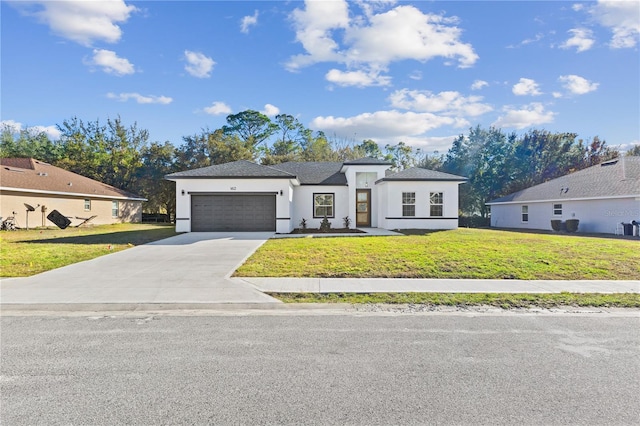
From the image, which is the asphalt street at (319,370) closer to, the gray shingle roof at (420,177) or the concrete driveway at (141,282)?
the concrete driveway at (141,282)

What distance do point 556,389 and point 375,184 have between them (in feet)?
64.0

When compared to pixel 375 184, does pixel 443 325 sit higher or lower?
lower

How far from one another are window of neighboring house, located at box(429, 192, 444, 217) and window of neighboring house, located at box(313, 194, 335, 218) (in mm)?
6236

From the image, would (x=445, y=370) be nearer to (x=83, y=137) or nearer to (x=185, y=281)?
(x=185, y=281)

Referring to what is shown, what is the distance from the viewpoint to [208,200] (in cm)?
1884

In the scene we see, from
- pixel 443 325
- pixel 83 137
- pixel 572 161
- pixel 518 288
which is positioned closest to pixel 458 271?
pixel 518 288

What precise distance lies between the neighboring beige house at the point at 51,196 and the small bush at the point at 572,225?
34582 mm

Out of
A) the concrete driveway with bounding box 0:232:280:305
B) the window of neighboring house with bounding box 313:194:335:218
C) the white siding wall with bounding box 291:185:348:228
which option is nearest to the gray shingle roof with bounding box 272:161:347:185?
the white siding wall with bounding box 291:185:348:228

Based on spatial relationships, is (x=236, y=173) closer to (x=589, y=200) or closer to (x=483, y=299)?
(x=483, y=299)

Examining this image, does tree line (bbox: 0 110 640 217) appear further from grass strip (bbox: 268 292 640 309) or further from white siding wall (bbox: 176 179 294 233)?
grass strip (bbox: 268 292 640 309)

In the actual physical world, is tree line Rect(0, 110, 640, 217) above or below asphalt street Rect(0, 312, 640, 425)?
above

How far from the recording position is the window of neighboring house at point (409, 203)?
20609mm

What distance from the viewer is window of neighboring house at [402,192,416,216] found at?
2061 cm

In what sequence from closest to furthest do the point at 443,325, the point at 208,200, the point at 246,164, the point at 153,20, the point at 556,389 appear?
the point at 556,389, the point at 443,325, the point at 153,20, the point at 208,200, the point at 246,164
